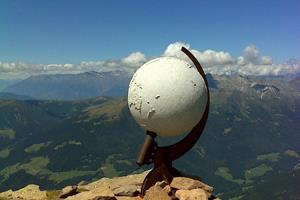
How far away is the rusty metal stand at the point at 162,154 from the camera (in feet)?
69.5

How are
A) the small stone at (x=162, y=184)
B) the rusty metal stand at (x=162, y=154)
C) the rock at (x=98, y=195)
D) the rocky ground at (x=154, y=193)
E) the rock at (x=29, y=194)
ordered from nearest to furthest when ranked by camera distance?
1. the rocky ground at (x=154, y=193)
2. the rock at (x=98, y=195)
3. the small stone at (x=162, y=184)
4. the rusty metal stand at (x=162, y=154)
5. the rock at (x=29, y=194)

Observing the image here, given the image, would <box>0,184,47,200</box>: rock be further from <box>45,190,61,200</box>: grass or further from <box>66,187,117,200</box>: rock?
<box>66,187,117,200</box>: rock

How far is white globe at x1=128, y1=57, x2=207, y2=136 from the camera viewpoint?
19.4 m

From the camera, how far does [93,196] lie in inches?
776

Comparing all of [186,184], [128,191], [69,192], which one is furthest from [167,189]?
[69,192]

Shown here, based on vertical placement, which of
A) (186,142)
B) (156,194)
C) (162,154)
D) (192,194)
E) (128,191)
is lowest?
(128,191)

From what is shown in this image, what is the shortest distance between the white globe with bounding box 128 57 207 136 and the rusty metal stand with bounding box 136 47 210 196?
101 centimetres

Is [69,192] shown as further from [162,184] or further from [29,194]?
[162,184]

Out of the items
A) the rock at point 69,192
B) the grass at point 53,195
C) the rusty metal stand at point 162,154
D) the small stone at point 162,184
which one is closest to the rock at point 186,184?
the small stone at point 162,184

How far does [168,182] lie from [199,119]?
3.66 metres

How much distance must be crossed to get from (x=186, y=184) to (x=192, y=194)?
1.32 metres

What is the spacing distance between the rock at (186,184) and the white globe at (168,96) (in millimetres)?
2382

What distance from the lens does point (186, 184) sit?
20266 mm

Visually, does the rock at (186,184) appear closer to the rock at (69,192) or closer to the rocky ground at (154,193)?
the rocky ground at (154,193)
